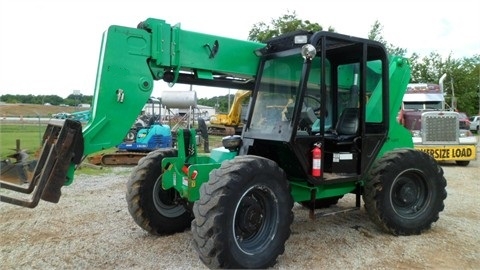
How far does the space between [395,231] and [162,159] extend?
3128 millimetres

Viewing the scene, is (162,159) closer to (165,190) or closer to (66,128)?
(165,190)

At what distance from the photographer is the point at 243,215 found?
440 centimetres

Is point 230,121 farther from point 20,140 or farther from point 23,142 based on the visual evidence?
point 20,140

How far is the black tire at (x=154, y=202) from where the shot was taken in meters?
5.45

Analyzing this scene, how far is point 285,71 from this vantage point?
5312mm

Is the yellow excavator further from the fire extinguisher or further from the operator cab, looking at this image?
the fire extinguisher

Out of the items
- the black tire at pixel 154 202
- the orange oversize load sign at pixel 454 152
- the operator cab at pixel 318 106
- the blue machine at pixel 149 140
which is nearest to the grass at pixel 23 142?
the blue machine at pixel 149 140

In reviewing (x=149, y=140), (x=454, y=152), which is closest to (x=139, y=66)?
(x=149, y=140)

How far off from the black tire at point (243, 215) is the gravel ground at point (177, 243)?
35cm

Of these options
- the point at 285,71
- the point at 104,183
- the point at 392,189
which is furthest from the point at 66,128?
the point at 104,183

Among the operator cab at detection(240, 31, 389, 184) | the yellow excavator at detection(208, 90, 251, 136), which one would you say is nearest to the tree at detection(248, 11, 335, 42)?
the yellow excavator at detection(208, 90, 251, 136)

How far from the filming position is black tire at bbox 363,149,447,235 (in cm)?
542

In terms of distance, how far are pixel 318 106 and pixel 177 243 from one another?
2404 mm

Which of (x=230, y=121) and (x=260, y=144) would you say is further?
(x=230, y=121)
